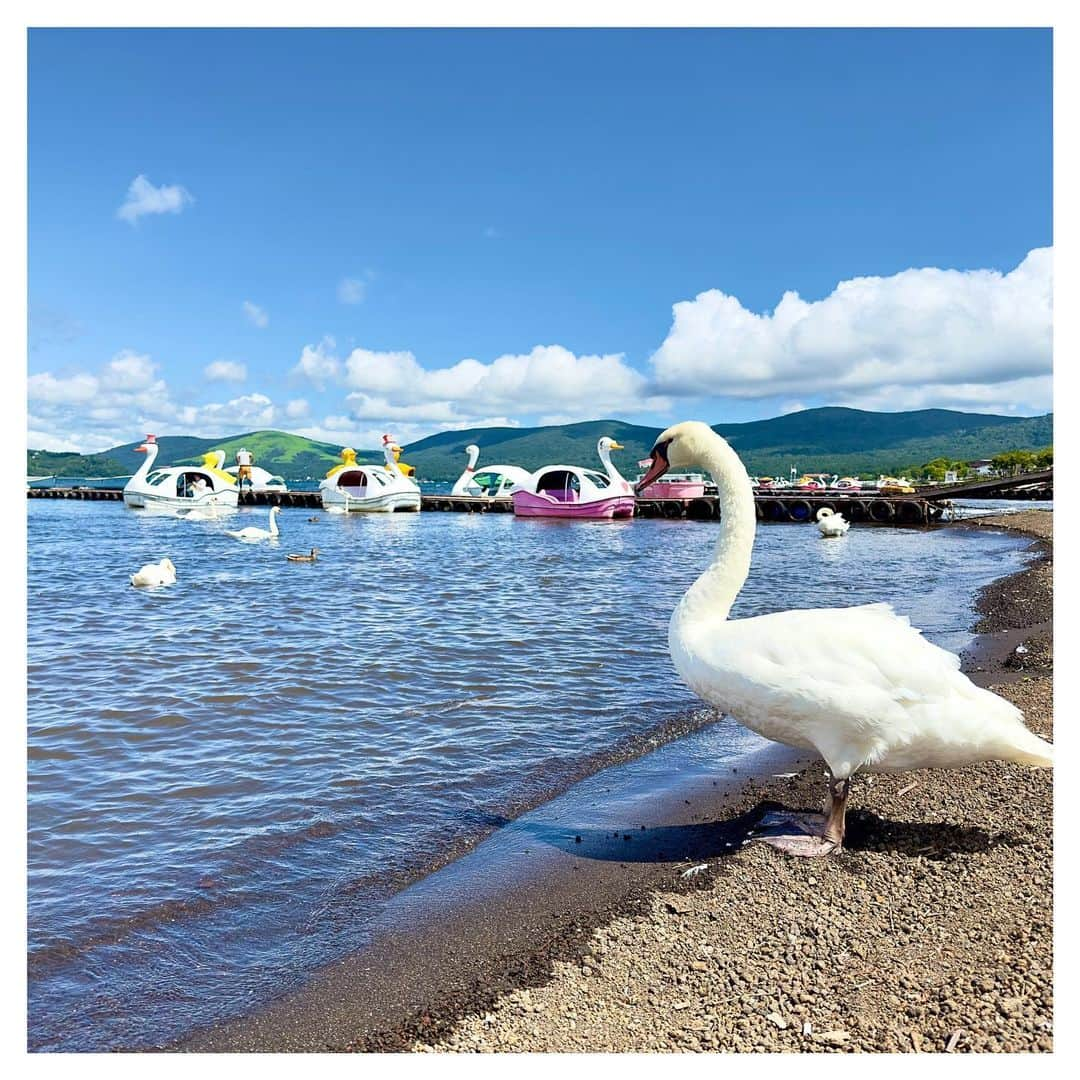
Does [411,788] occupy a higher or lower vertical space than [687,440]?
lower

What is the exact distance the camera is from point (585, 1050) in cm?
277

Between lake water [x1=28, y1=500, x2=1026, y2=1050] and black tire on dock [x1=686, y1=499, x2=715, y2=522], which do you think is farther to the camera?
black tire on dock [x1=686, y1=499, x2=715, y2=522]

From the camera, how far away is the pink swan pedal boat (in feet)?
152

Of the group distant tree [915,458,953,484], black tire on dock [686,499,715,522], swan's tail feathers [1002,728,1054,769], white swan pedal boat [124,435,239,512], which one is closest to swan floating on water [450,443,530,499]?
black tire on dock [686,499,715,522]

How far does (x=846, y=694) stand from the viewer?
3773mm

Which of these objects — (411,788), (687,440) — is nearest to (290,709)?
(411,788)

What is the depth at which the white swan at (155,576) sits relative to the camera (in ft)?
52.7

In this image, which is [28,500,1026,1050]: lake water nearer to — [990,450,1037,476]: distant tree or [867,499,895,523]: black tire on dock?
[867,499,895,523]: black tire on dock

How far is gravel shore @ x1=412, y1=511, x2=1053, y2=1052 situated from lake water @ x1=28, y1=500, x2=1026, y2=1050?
1293 mm

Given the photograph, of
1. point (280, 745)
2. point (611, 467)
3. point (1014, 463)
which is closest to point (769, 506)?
point (611, 467)

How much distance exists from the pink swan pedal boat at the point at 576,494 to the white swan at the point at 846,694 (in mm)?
41846

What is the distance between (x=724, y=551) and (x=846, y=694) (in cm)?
102
